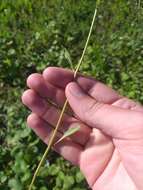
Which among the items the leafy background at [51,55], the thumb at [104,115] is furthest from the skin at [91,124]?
the leafy background at [51,55]

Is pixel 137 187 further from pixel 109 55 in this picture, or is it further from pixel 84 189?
pixel 109 55

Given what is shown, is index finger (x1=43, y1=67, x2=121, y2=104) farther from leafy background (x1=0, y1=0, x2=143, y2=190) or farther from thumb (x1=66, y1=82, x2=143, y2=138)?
leafy background (x1=0, y1=0, x2=143, y2=190)

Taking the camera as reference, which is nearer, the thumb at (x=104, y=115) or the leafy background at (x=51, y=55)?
the thumb at (x=104, y=115)

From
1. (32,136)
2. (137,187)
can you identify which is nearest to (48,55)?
(32,136)

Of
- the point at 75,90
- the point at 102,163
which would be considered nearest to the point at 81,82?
the point at 75,90

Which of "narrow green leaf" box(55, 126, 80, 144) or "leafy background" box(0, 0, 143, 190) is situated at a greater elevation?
"narrow green leaf" box(55, 126, 80, 144)

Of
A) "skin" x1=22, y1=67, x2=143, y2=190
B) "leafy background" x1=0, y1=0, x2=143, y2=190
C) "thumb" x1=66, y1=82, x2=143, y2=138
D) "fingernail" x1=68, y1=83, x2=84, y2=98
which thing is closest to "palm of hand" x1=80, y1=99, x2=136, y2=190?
"skin" x1=22, y1=67, x2=143, y2=190

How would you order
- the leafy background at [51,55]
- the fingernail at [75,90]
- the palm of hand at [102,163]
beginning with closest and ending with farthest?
the fingernail at [75,90] < the palm of hand at [102,163] < the leafy background at [51,55]

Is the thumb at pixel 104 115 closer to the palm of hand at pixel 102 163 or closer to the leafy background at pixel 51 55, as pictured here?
the palm of hand at pixel 102 163
